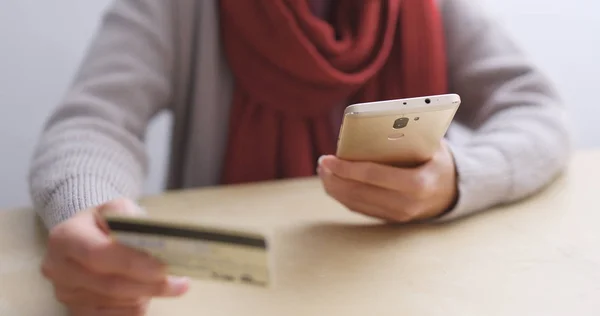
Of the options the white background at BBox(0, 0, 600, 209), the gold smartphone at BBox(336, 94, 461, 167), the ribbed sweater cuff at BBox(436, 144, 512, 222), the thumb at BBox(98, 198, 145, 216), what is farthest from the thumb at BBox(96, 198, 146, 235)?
the white background at BBox(0, 0, 600, 209)

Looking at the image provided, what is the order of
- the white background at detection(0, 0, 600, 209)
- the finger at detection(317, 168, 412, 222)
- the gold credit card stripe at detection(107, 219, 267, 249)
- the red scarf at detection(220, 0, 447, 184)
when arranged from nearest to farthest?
the gold credit card stripe at detection(107, 219, 267, 249) < the finger at detection(317, 168, 412, 222) < the red scarf at detection(220, 0, 447, 184) < the white background at detection(0, 0, 600, 209)

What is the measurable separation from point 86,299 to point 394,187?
0.26 meters

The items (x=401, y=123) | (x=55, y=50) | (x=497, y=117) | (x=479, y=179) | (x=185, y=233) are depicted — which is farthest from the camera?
(x=55, y=50)

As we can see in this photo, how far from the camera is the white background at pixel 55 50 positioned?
3.03 feet

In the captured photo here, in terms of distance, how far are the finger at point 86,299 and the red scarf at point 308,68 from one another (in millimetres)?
336

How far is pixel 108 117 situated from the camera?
0.59 metres

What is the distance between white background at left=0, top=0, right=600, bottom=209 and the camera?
92cm

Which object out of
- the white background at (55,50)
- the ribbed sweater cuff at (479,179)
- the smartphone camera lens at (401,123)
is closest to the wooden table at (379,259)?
the ribbed sweater cuff at (479,179)

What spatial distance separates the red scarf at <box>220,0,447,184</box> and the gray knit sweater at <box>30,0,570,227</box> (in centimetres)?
3

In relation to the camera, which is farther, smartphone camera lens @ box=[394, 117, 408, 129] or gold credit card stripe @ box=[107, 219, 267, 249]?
smartphone camera lens @ box=[394, 117, 408, 129]

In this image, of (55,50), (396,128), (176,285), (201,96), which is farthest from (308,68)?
(55,50)

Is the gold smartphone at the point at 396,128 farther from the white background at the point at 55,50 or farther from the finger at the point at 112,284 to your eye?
the white background at the point at 55,50

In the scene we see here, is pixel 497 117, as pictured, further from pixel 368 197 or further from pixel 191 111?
pixel 191 111

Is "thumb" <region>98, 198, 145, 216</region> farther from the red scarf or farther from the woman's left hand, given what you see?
the red scarf
